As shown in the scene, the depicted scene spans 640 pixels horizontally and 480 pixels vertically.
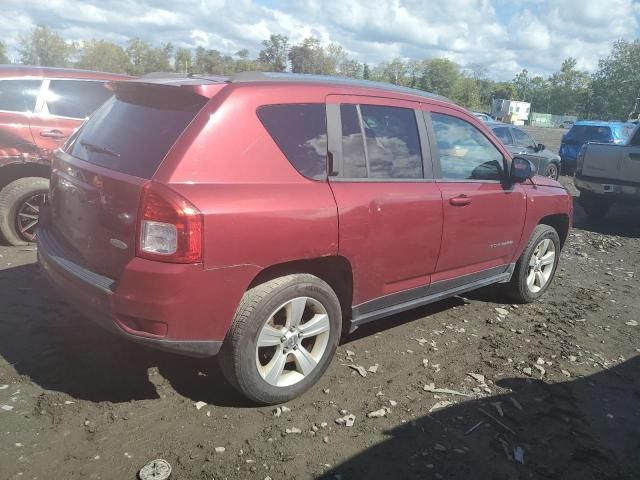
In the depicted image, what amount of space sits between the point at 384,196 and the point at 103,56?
3926 inches

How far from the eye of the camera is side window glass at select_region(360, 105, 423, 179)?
3.41m

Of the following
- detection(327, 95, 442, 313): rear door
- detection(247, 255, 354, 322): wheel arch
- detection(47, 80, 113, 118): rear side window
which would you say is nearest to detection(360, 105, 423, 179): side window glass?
detection(327, 95, 442, 313): rear door

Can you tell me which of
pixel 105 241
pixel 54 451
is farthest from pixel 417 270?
pixel 54 451

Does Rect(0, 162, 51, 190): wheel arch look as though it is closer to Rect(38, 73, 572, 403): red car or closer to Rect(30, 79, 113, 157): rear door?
Rect(30, 79, 113, 157): rear door

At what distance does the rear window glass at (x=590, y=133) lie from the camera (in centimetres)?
1598

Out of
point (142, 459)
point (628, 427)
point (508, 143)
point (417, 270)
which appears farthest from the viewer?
point (508, 143)

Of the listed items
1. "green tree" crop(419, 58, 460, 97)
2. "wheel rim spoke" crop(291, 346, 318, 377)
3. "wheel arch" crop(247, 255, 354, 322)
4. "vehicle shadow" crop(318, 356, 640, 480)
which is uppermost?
"green tree" crop(419, 58, 460, 97)

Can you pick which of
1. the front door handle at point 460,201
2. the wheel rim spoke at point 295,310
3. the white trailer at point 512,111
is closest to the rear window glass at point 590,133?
the front door handle at point 460,201

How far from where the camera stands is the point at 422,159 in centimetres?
372

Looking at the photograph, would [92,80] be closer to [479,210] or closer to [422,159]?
[422,159]

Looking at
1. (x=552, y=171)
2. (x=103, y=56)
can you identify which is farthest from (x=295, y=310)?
(x=103, y=56)

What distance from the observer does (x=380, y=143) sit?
11.4 feet

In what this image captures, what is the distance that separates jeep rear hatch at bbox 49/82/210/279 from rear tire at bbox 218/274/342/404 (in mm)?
613

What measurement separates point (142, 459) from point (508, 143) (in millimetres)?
12416
